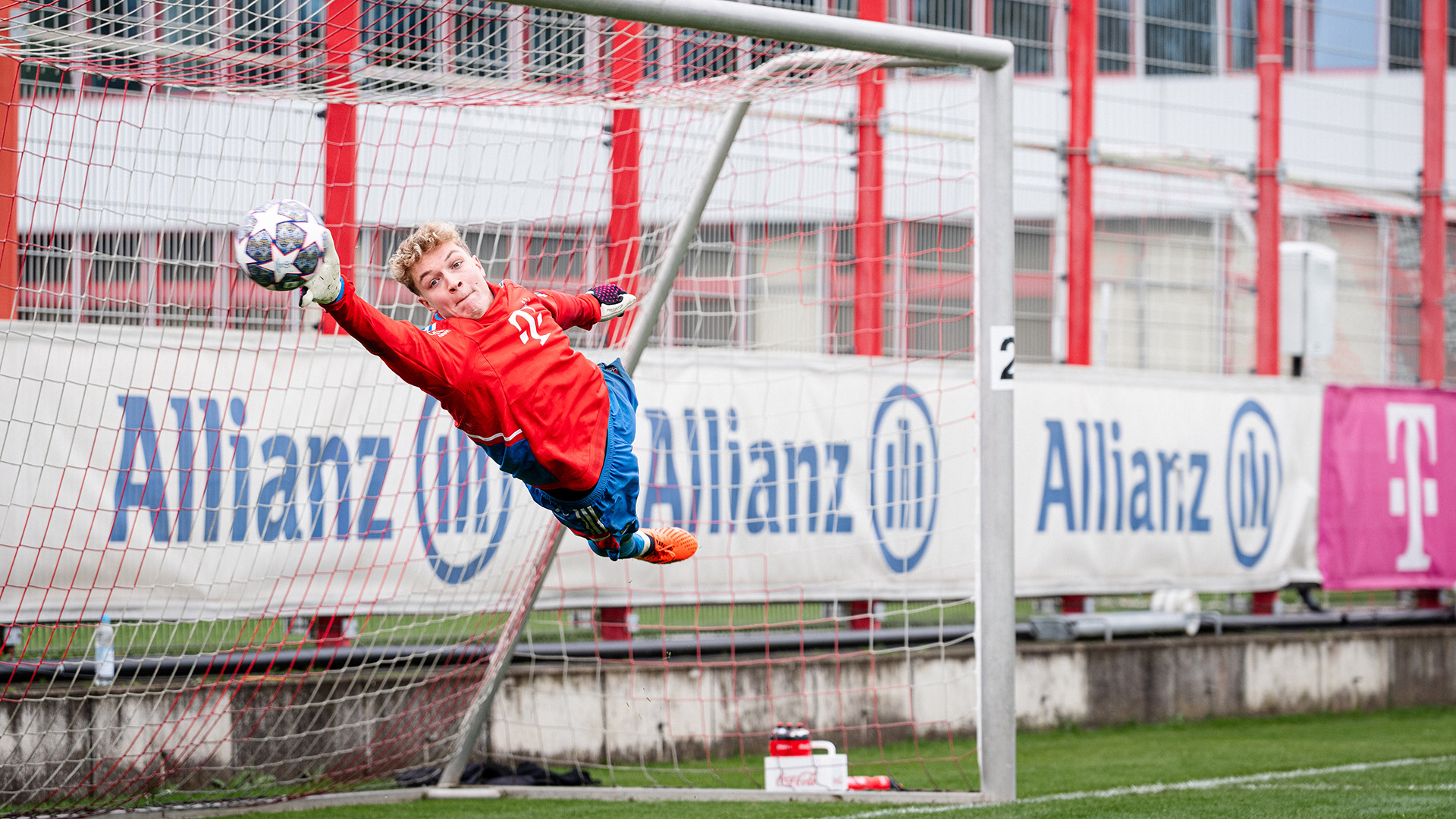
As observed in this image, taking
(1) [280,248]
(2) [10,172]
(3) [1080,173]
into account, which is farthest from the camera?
(3) [1080,173]

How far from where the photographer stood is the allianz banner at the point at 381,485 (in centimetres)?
581

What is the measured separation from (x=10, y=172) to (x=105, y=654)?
6.12 ft

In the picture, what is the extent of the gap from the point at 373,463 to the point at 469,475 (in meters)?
0.55

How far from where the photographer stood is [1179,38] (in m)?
8.96

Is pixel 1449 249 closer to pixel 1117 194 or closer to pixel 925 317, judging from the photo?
pixel 1117 194

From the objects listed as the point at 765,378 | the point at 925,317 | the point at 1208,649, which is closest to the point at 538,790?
the point at 765,378

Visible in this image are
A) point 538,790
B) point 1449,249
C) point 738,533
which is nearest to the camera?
point 538,790

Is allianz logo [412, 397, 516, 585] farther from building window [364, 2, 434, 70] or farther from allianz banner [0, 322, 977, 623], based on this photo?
building window [364, 2, 434, 70]

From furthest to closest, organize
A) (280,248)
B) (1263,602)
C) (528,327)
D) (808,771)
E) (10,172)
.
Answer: (1263,602) → (808,771) → (10,172) → (528,327) → (280,248)

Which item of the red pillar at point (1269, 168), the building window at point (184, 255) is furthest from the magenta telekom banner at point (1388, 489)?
the building window at point (184, 255)

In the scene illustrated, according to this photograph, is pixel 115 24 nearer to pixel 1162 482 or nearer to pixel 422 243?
pixel 422 243

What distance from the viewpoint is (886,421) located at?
309 inches

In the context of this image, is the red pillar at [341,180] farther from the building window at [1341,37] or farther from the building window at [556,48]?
the building window at [1341,37]

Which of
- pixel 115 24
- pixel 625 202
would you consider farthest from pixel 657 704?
pixel 115 24
